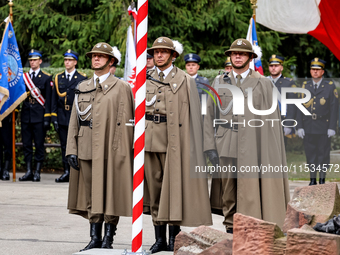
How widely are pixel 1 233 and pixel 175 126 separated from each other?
8.02ft

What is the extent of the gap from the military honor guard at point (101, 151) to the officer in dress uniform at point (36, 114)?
16.5 feet

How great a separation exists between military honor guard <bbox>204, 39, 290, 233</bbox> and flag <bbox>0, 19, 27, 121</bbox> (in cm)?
570

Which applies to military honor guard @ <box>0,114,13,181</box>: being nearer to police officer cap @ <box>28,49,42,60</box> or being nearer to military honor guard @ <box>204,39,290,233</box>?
police officer cap @ <box>28,49,42,60</box>

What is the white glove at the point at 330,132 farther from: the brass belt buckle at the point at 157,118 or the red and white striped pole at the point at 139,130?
the red and white striped pole at the point at 139,130

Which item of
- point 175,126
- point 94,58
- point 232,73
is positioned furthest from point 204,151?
point 94,58

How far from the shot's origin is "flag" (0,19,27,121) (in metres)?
11.1

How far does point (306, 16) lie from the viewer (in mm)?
6160

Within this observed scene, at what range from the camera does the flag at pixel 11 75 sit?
36.4ft

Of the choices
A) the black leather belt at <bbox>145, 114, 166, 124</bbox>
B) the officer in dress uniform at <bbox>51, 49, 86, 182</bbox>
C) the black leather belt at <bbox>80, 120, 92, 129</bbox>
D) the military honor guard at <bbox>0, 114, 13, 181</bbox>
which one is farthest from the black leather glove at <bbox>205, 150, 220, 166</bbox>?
the military honor guard at <bbox>0, 114, 13, 181</bbox>

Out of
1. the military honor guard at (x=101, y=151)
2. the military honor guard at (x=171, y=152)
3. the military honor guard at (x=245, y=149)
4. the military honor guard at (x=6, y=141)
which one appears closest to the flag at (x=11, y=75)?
the military honor guard at (x=6, y=141)

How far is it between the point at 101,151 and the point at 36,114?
5607 millimetres

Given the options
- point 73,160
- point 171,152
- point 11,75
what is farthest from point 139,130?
point 11,75

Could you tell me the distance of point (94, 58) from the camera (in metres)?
6.46

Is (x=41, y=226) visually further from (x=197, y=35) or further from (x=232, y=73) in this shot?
(x=197, y=35)
